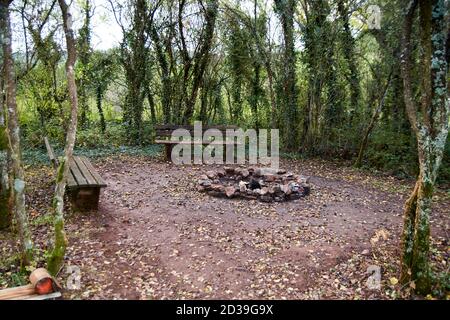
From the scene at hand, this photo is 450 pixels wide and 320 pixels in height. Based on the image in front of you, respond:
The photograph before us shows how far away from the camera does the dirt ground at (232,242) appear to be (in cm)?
327

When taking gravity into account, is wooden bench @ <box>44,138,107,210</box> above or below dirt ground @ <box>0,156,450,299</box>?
above

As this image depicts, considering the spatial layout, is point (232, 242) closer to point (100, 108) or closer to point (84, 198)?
point (84, 198)

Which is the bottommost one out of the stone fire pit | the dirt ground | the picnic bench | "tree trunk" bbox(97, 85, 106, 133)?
the dirt ground

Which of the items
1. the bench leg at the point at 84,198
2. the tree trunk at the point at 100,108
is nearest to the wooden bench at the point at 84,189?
the bench leg at the point at 84,198

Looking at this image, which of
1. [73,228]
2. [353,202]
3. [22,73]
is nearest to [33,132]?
[22,73]

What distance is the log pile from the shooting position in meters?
2.73

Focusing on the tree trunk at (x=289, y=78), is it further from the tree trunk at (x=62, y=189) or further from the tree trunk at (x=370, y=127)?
the tree trunk at (x=62, y=189)

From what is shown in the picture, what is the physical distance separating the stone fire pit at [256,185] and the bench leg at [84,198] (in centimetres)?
185

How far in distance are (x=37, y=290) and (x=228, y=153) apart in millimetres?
6454

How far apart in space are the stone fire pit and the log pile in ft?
10.9

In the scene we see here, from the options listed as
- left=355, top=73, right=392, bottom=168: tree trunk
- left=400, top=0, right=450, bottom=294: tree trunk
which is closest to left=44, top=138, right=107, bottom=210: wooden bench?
left=400, top=0, right=450, bottom=294: tree trunk

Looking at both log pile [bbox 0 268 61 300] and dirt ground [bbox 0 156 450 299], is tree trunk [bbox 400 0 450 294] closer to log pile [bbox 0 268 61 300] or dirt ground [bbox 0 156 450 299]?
dirt ground [bbox 0 156 450 299]

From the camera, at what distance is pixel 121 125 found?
11.0 m

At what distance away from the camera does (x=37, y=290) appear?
9.25 ft
